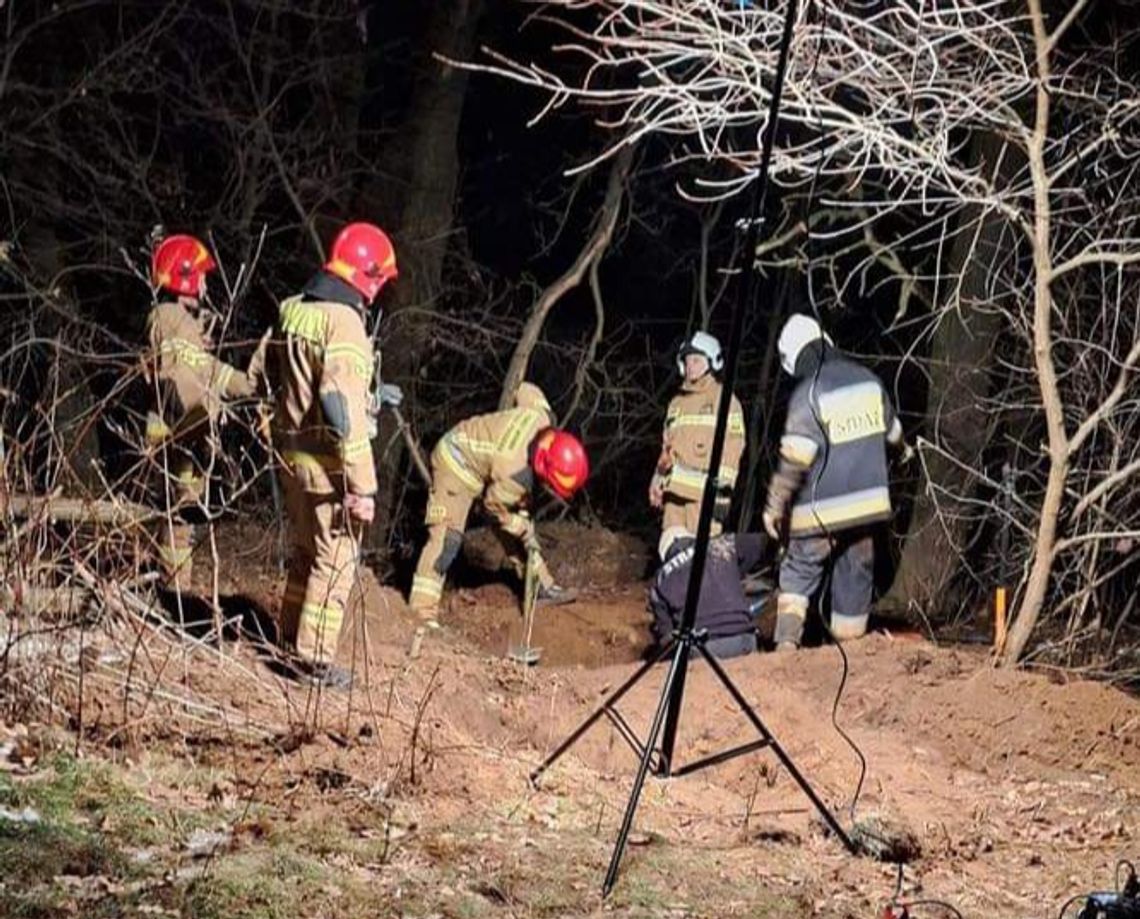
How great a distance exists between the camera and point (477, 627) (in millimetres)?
11344

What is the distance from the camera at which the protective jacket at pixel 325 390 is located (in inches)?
272

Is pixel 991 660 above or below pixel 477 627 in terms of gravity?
above

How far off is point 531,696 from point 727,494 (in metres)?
4.15

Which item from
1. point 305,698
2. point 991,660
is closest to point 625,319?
point 991,660

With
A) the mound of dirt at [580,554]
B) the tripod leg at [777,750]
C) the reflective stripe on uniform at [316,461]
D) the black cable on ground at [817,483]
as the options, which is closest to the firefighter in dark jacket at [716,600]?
the black cable on ground at [817,483]

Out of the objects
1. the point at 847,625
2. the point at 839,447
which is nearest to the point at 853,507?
the point at 839,447

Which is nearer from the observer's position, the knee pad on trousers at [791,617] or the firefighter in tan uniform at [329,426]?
the firefighter in tan uniform at [329,426]

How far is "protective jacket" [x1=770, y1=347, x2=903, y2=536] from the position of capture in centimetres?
890

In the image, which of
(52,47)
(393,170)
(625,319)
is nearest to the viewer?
(52,47)

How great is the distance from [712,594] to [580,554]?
508 centimetres

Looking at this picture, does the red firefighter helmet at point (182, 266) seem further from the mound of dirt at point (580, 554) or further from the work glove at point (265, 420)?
the mound of dirt at point (580, 554)

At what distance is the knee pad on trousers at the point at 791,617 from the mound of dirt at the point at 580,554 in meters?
3.92

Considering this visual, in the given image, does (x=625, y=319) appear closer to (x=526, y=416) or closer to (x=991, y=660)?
(x=526, y=416)

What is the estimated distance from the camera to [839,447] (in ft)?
29.2
